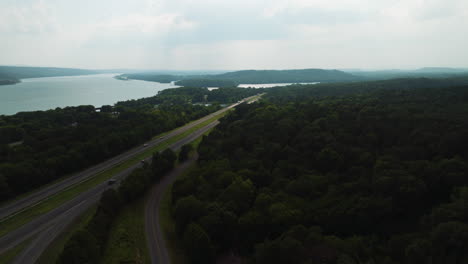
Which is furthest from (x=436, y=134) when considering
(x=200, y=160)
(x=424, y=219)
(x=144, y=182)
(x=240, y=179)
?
(x=144, y=182)

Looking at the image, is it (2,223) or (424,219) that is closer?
(424,219)

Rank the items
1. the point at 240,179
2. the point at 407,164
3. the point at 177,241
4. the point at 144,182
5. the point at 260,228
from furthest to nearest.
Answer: the point at 144,182 < the point at 240,179 < the point at 407,164 < the point at 177,241 < the point at 260,228

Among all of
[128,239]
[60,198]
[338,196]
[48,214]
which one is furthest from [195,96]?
[338,196]

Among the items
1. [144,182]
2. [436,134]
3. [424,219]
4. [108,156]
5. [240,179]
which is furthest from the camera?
[108,156]

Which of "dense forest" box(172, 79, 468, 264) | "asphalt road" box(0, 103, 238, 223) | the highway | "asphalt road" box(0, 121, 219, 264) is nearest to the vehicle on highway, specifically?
the highway

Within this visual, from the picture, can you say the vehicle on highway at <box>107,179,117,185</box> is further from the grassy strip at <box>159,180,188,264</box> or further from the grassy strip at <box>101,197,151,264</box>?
the grassy strip at <box>159,180,188,264</box>

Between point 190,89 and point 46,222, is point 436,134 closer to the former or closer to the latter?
point 46,222

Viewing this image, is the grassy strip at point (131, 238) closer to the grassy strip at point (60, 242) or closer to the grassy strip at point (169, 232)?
the grassy strip at point (169, 232)
